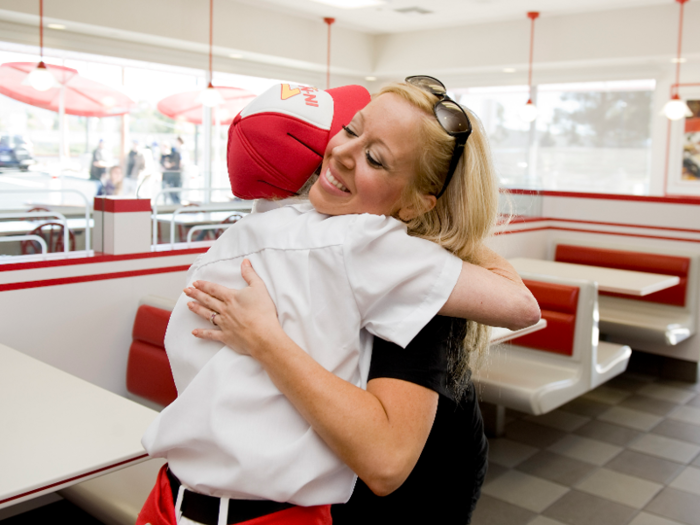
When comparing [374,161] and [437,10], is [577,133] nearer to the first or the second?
[437,10]

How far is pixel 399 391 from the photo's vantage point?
2.89ft

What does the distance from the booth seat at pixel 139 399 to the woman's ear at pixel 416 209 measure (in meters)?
1.44

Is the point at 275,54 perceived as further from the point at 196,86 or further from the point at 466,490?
the point at 466,490

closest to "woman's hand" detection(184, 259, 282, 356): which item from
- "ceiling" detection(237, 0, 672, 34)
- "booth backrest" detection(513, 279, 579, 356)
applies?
"booth backrest" detection(513, 279, 579, 356)

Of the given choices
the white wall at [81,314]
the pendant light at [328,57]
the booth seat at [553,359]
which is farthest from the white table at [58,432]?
the pendant light at [328,57]

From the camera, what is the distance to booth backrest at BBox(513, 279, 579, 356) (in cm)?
348

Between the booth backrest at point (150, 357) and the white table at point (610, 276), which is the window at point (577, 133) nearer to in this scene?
the white table at point (610, 276)

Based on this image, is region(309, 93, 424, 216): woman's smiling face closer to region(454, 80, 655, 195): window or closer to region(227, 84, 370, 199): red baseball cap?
Result: region(227, 84, 370, 199): red baseball cap

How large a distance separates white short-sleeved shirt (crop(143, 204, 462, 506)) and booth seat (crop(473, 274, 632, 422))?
241cm

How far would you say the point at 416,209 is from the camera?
1003 mm

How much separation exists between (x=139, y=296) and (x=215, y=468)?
2.31 meters

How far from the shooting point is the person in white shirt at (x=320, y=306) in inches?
33.5

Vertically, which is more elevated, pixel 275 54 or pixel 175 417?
pixel 275 54

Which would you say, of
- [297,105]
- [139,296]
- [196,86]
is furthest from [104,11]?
[297,105]
